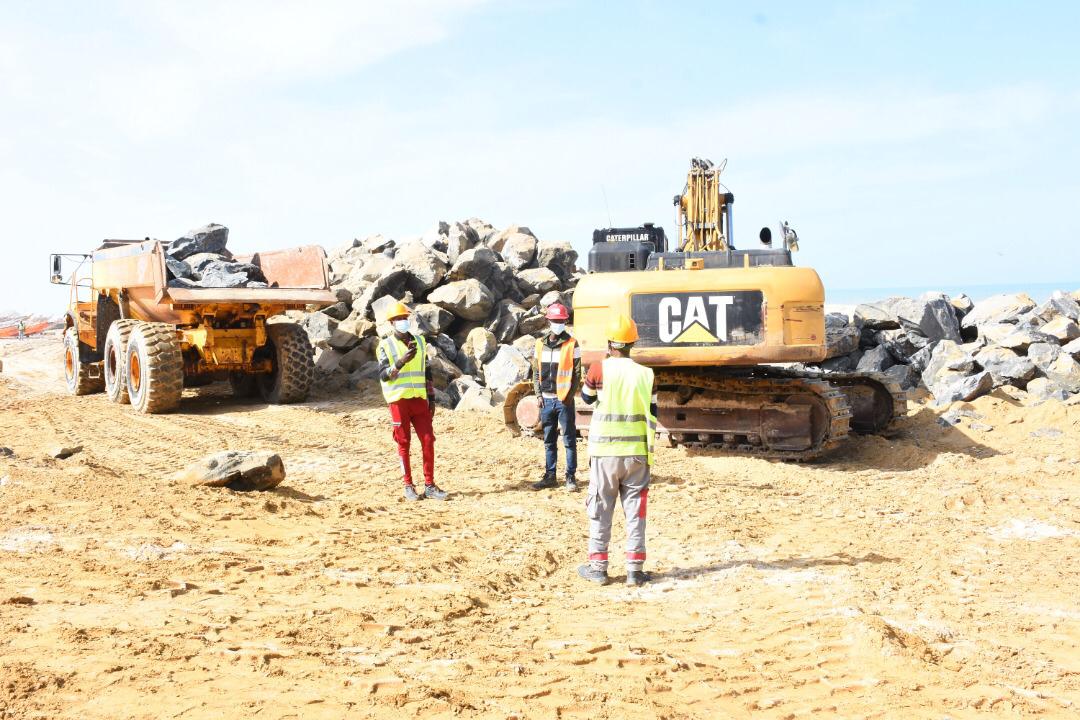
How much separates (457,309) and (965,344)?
8.89 metres

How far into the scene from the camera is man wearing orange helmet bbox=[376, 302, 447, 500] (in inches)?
325

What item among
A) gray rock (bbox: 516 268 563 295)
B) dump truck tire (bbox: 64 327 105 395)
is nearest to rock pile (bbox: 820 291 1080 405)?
gray rock (bbox: 516 268 563 295)

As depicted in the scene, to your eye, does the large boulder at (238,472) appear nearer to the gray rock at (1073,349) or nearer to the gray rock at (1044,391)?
the gray rock at (1044,391)

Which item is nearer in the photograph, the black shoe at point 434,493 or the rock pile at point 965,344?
the black shoe at point 434,493

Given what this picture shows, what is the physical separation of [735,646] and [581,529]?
8.95 ft

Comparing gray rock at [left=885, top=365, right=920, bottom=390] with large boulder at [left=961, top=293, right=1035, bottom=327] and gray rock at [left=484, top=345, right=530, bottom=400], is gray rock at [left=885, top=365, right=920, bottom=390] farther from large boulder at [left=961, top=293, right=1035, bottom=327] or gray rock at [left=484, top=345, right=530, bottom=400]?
gray rock at [left=484, top=345, right=530, bottom=400]

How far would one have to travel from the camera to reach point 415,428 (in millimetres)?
8453

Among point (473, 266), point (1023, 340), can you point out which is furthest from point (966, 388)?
point (473, 266)

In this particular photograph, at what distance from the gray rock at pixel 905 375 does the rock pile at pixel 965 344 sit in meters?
0.02

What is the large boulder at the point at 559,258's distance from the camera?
19797 mm

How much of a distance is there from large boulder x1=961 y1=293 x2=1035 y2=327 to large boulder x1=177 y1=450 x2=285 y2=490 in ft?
44.7

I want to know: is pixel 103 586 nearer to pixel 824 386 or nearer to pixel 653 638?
pixel 653 638

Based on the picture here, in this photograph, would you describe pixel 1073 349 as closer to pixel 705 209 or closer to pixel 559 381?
pixel 705 209

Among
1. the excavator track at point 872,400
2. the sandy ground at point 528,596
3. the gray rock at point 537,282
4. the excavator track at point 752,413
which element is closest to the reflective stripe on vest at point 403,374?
the sandy ground at point 528,596
